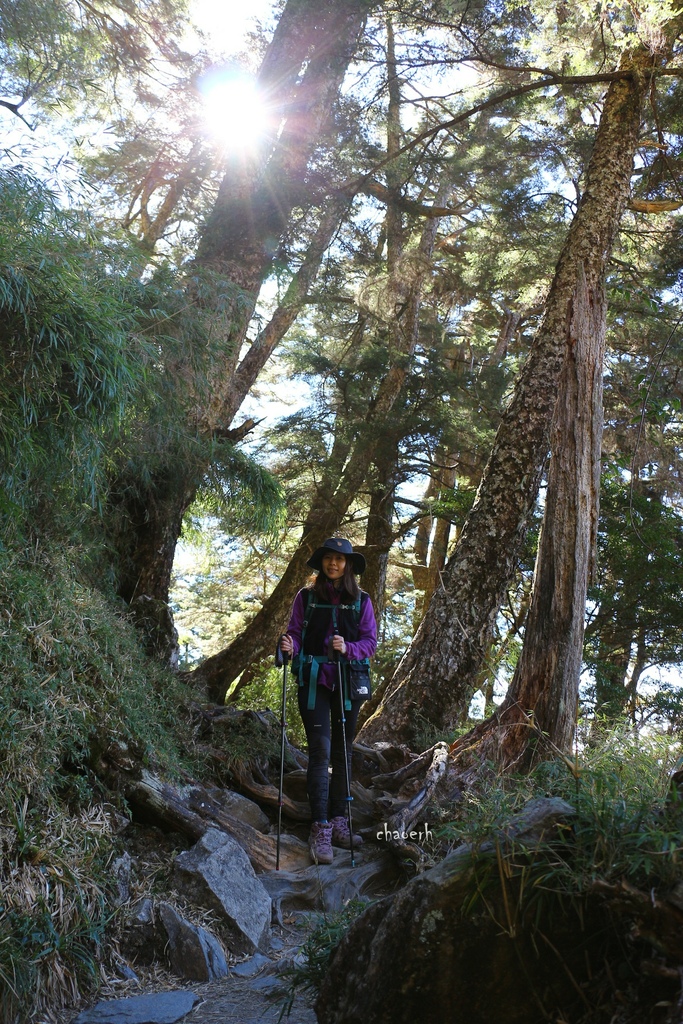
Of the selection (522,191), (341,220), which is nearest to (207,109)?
(341,220)

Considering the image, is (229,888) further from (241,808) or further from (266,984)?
(241,808)

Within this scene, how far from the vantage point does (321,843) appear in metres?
5.17

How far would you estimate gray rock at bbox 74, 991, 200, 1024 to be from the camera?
9.68ft

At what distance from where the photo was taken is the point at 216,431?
752 cm

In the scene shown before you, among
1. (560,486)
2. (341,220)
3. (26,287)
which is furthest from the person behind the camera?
(341,220)

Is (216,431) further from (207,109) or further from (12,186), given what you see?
(207,109)

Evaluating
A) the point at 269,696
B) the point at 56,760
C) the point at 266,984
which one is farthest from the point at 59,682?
the point at 269,696

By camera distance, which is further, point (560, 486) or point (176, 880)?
point (560, 486)

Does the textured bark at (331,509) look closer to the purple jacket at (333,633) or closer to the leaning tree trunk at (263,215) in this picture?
the leaning tree trunk at (263,215)

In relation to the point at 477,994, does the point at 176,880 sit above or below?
below

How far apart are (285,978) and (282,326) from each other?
9.07 metres

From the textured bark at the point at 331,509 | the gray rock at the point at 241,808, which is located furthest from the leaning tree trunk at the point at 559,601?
the textured bark at the point at 331,509

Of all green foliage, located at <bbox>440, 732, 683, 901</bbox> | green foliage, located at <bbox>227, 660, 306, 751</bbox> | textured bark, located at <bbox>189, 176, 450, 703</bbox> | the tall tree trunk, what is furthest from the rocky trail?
green foliage, located at <bbox>227, 660, 306, 751</bbox>

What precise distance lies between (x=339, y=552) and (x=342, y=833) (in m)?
2.02
